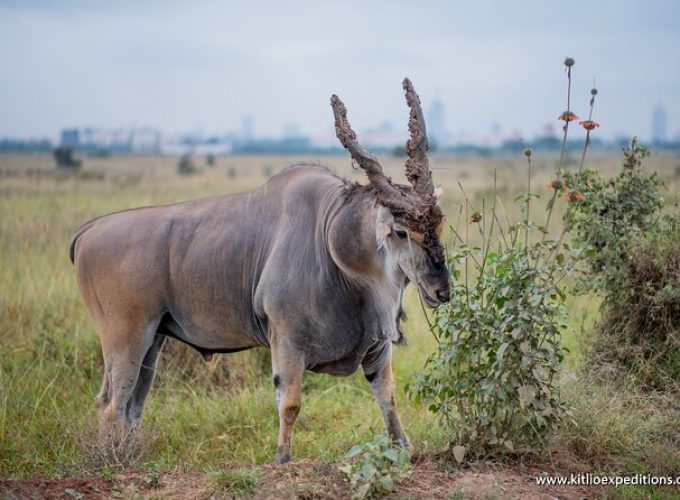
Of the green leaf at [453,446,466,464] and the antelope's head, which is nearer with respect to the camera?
the antelope's head

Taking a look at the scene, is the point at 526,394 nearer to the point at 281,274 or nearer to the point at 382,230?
the point at 382,230

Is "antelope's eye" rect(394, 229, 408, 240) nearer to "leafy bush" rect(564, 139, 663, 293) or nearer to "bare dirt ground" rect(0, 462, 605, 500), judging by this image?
"bare dirt ground" rect(0, 462, 605, 500)

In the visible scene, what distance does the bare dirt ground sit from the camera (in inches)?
181

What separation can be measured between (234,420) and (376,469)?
2.81 metres

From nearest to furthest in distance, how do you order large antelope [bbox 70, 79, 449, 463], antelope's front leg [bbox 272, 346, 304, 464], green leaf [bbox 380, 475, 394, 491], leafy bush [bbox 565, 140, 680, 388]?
1. green leaf [bbox 380, 475, 394, 491]
2. large antelope [bbox 70, 79, 449, 463]
3. antelope's front leg [bbox 272, 346, 304, 464]
4. leafy bush [bbox 565, 140, 680, 388]

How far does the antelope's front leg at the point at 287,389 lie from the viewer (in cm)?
543

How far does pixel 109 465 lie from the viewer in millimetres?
5570

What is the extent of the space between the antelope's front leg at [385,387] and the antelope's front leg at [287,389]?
0.62 metres

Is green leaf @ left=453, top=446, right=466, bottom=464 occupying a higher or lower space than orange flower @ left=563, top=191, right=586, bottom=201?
lower

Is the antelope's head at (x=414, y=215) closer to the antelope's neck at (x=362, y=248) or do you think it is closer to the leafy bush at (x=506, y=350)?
the antelope's neck at (x=362, y=248)

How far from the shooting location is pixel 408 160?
5062 mm

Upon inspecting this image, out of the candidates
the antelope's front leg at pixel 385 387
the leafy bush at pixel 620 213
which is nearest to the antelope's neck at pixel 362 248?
the antelope's front leg at pixel 385 387

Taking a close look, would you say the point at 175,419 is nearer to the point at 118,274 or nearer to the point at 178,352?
the point at 178,352

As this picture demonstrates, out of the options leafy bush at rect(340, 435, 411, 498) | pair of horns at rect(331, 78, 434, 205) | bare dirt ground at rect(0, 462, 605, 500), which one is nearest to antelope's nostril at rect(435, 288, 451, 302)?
pair of horns at rect(331, 78, 434, 205)
